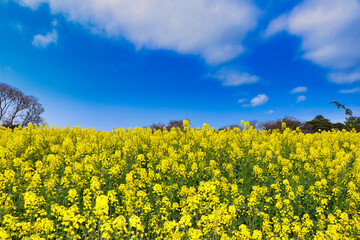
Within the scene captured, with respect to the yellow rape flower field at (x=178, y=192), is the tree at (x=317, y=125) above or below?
above

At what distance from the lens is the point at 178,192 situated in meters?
7.21

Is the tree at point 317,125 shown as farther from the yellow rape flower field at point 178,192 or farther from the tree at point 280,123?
the yellow rape flower field at point 178,192

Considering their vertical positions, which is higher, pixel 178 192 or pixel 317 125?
pixel 317 125

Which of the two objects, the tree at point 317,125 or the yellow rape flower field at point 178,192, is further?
the tree at point 317,125

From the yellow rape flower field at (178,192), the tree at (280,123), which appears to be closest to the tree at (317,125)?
the tree at (280,123)

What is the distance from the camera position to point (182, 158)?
31.9ft

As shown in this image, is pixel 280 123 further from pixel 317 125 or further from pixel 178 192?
pixel 178 192

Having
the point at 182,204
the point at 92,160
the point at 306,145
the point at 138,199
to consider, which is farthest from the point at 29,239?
the point at 306,145

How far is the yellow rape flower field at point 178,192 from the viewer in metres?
5.44

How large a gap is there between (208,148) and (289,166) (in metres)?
3.13

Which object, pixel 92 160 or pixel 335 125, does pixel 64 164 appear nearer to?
pixel 92 160

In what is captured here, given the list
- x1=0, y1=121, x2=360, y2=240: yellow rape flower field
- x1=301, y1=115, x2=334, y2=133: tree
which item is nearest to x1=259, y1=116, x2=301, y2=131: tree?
x1=301, y1=115, x2=334, y2=133: tree

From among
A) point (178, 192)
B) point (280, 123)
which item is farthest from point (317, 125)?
point (178, 192)

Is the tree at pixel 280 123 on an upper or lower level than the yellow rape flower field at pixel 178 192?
upper
